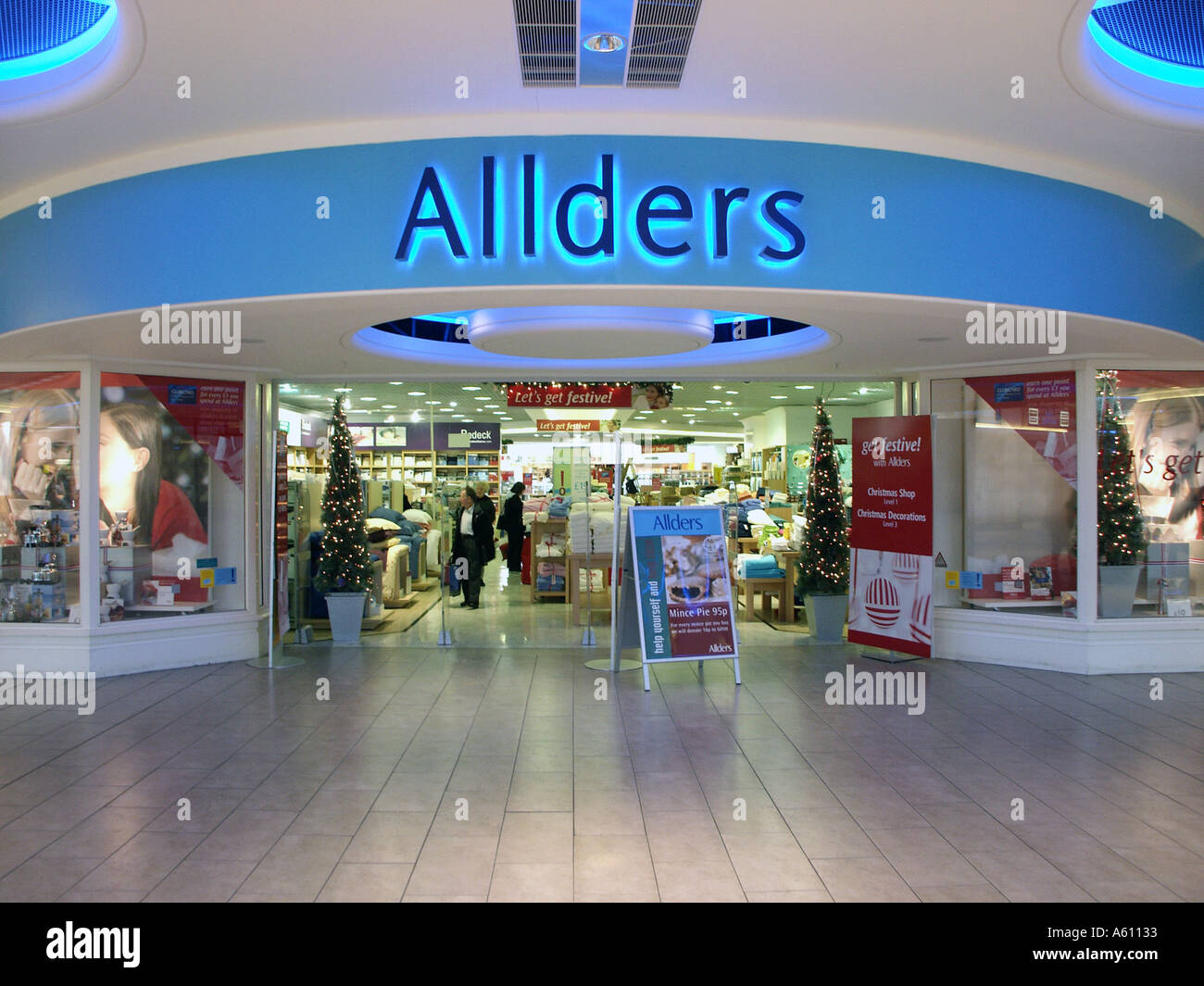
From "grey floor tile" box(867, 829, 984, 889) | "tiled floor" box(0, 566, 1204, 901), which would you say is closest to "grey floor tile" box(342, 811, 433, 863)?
"tiled floor" box(0, 566, 1204, 901)

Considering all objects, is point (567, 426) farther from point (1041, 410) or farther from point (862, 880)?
point (862, 880)

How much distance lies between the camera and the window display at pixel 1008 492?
7875mm

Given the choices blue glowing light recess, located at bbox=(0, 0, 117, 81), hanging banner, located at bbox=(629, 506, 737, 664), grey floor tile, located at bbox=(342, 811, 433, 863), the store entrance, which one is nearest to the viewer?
grey floor tile, located at bbox=(342, 811, 433, 863)

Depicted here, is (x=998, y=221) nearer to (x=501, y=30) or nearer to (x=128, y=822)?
(x=501, y=30)

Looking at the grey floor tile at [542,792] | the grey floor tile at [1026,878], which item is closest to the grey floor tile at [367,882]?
the grey floor tile at [542,792]

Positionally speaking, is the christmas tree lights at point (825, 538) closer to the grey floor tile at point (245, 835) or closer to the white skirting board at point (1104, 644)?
the white skirting board at point (1104, 644)

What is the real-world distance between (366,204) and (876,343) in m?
3.86

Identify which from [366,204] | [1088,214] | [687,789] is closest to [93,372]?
[366,204]

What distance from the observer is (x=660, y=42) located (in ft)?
14.2

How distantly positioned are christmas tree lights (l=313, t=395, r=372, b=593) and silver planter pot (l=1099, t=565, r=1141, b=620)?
6833 mm

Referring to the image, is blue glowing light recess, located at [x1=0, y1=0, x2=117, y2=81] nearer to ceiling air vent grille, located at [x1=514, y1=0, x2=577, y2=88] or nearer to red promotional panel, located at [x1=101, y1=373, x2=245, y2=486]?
ceiling air vent grille, located at [x1=514, y1=0, x2=577, y2=88]

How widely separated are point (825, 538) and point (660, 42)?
19.0 ft

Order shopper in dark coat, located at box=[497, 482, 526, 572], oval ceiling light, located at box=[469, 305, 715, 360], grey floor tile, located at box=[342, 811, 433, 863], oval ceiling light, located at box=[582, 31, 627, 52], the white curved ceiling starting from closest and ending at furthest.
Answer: grey floor tile, located at box=[342, 811, 433, 863]
the white curved ceiling
oval ceiling light, located at box=[582, 31, 627, 52]
oval ceiling light, located at box=[469, 305, 715, 360]
shopper in dark coat, located at box=[497, 482, 526, 572]

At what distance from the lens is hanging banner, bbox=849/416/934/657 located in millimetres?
7844
